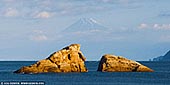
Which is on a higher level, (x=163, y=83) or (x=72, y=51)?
(x=72, y=51)

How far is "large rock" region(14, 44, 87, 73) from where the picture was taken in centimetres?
18862

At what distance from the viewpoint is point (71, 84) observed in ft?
481

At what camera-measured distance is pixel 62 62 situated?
19012 cm

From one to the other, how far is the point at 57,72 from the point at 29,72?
979 centimetres

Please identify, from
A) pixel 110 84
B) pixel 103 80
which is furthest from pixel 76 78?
pixel 110 84

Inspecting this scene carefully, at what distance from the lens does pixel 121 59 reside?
19938 cm

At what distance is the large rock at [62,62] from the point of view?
18862 cm

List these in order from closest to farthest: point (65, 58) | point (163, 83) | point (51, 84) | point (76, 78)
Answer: point (51, 84) → point (163, 83) → point (76, 78) → point (65, 58)

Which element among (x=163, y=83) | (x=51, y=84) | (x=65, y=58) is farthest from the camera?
(x=65, y=58)

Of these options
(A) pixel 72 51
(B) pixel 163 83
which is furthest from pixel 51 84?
(A) pixel 72 51

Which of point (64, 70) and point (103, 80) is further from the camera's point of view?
point (64, 70)

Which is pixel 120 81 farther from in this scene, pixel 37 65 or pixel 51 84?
pixel 37 65

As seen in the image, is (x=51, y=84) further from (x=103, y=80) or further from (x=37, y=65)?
(x=37, y=65)

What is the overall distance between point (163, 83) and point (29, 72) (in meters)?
54.0
